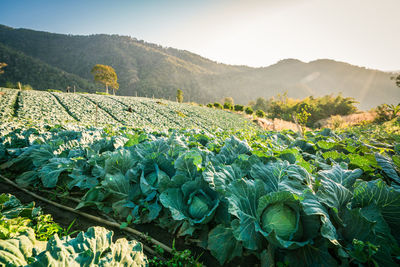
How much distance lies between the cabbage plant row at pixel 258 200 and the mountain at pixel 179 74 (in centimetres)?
8710

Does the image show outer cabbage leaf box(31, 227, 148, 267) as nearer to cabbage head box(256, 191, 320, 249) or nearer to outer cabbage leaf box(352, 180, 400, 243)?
cabbage head box(256, 191, 320, 249)

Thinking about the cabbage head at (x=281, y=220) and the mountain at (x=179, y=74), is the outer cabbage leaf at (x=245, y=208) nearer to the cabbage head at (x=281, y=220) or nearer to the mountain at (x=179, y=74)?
the cabbage head at (x=281, y=220)

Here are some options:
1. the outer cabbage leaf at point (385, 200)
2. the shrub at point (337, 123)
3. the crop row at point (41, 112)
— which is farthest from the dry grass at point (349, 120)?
the crop row at point (41, 112)

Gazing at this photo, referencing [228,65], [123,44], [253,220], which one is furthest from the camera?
[228,65]

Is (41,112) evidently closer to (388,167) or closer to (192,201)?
(192,201)

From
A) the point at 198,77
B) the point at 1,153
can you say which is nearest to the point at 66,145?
the point at 1,153

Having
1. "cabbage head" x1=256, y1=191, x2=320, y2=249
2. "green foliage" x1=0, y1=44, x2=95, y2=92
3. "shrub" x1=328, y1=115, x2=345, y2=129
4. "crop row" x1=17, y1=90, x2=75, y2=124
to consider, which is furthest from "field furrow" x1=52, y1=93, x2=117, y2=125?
"green foliage" x1=0, y1=44, x2=95, y2=92

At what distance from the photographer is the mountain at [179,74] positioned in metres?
94.1

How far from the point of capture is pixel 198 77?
113000mm

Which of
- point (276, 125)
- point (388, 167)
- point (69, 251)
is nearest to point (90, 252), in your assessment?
point (69, 251)

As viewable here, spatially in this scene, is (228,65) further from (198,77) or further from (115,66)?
(115,66)

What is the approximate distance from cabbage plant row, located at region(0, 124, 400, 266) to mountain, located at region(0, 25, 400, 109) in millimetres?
87096

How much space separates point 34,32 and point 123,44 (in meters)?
58.7

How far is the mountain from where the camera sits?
94.1 m
